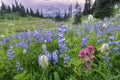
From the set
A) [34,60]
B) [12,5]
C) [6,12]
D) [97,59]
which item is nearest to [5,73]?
[34,60]

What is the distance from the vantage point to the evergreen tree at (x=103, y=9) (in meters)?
43.1

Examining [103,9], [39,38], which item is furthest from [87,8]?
[39,38]

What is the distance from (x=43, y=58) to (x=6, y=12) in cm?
16040

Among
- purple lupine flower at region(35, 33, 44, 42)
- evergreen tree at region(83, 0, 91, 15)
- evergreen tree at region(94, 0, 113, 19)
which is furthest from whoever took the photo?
evergreen tree at region(83, 0, 91, 15)

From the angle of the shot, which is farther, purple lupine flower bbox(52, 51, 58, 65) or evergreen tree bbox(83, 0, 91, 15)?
evergreen tree bbox(83, 0, 91, 15)

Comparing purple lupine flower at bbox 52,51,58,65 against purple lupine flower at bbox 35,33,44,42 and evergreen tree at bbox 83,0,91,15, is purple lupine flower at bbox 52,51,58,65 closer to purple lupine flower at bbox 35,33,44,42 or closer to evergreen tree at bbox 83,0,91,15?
purple lupine flower at bbox 35,33,44,42

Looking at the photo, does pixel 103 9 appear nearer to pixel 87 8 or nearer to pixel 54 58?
pixel 54 58

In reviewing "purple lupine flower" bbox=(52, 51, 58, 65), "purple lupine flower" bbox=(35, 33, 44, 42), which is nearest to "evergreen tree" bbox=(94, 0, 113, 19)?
"purple lupine flower" bbox=(35, 33, 44, 42)

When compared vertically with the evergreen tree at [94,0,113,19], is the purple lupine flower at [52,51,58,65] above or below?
above

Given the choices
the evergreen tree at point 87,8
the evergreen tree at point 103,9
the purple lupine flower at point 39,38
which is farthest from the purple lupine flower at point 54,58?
the evergreen tree at point 87,8

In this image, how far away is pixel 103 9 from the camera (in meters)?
44.5

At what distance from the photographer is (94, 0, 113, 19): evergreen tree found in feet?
141

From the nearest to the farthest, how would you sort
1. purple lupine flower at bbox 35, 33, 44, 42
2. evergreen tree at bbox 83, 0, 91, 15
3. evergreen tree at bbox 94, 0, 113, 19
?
1. purple lupine flower at bbox 35, 33, 44, 42
2. evergreen tree at bbox 94, 0, 113, 19
3. evergreen tree at bbox 83, 0, 91, 15

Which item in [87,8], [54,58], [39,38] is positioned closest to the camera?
[54,58]
